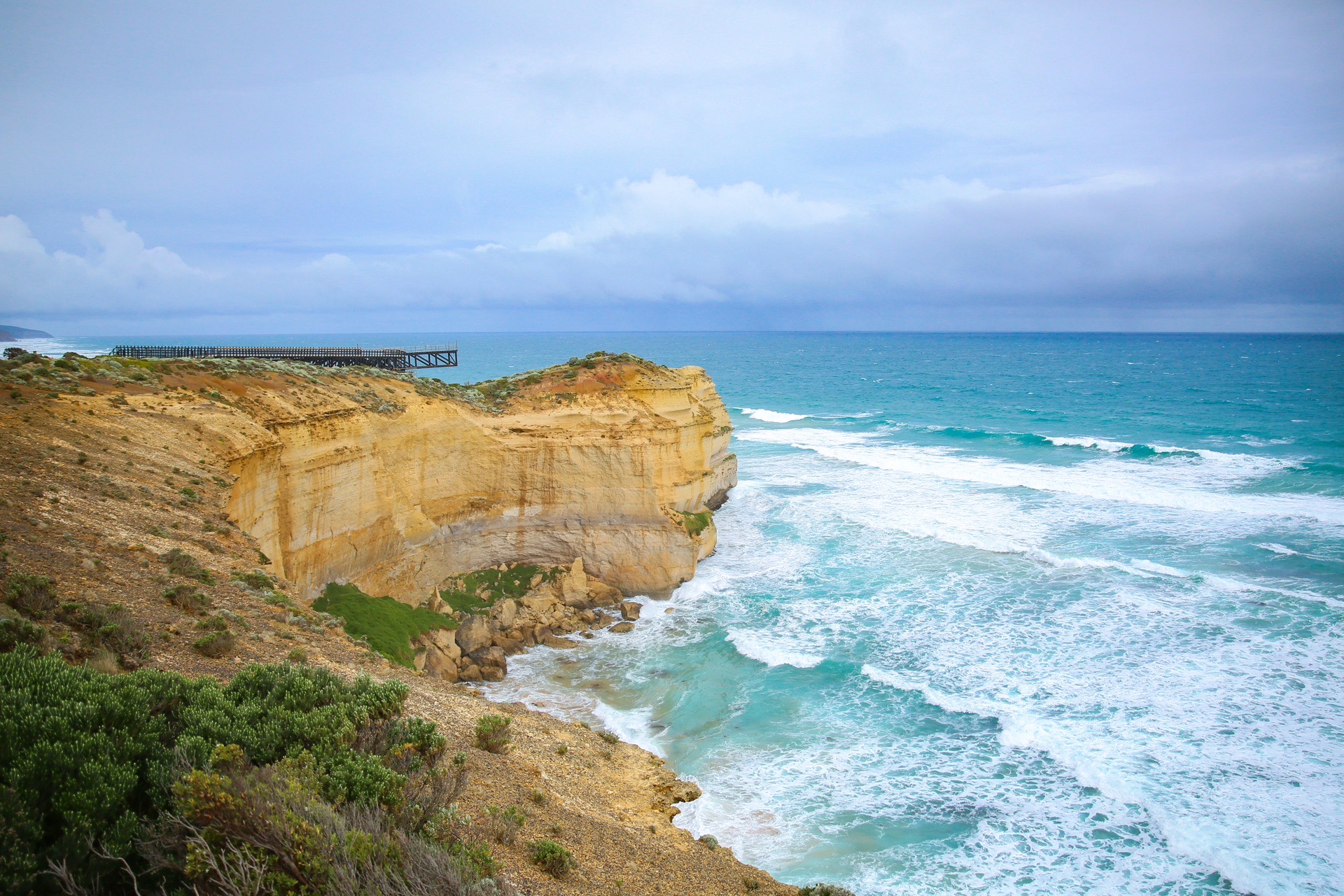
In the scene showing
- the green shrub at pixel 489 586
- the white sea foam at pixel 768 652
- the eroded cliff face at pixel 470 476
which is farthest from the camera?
the green shrub at pixel 489 586

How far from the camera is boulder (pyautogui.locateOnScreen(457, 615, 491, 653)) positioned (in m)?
23.9

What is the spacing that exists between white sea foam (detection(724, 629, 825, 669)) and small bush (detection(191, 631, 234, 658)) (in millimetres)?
14908

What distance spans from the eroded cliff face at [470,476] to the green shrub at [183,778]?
37.5 ft

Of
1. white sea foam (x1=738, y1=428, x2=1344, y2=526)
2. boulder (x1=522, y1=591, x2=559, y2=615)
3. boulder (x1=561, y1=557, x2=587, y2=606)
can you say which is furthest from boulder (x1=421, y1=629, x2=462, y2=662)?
white sea foam (x1=738, y1=428, x2=1344, y2=526)

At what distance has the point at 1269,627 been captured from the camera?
78.8 feet

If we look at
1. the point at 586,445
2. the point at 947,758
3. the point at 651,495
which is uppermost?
the point at 586,445

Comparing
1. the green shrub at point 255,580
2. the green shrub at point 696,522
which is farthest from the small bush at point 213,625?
the green shrub at point 696,522

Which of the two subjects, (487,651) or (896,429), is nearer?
(487,651)

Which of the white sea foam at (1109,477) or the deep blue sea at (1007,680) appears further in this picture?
the white sea foam at (1109,477)

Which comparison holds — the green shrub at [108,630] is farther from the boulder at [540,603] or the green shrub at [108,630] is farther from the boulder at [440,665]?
the boulder at [540,603]

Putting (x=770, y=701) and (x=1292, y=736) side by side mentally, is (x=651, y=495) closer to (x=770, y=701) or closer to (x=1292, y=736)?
(x=770, y=701)

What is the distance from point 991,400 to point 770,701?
260 ft

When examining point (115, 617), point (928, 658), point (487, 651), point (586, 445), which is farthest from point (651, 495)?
point (115, 617)

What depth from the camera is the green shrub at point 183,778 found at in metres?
6.36
